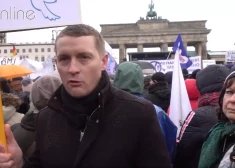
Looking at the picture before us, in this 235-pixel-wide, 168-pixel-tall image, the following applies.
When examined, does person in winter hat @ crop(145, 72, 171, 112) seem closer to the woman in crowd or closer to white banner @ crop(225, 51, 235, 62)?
the woman in crowd

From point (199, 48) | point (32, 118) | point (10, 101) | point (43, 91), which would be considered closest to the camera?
point (32, 118)

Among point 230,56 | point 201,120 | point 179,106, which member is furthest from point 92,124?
point 230,56

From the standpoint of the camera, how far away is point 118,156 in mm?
1725

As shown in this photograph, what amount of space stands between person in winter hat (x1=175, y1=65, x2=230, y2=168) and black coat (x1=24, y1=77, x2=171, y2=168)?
42.6 inches

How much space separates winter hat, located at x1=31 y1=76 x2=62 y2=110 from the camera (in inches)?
108

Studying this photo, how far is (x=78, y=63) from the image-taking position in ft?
5.75

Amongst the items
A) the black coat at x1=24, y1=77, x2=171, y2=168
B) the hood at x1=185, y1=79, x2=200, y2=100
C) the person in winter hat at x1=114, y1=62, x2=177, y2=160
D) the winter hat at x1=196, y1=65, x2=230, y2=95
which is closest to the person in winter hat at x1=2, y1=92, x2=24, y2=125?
the person in winter hat at x1=114, y1=62, x2=177, y2=160

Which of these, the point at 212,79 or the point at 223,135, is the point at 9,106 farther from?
the point at 223,135

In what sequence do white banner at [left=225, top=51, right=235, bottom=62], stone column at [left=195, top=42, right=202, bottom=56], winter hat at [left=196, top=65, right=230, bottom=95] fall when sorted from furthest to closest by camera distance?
stone column at [left=195, top=42, right=202, bottom=56]
white banner at [left=225, top=51, right=235, bottom=62]
winter hat at [left=196, top=65, right=230, bottom=95]

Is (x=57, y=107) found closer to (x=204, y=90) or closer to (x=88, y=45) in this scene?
(x=88, y=45)

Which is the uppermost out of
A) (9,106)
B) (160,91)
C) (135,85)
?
(135,85)

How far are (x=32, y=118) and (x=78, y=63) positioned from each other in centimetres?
94

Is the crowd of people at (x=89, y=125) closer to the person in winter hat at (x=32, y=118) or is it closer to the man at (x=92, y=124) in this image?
the man at (x=92, y=124)

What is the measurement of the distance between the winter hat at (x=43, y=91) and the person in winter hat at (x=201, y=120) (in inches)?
41.7
